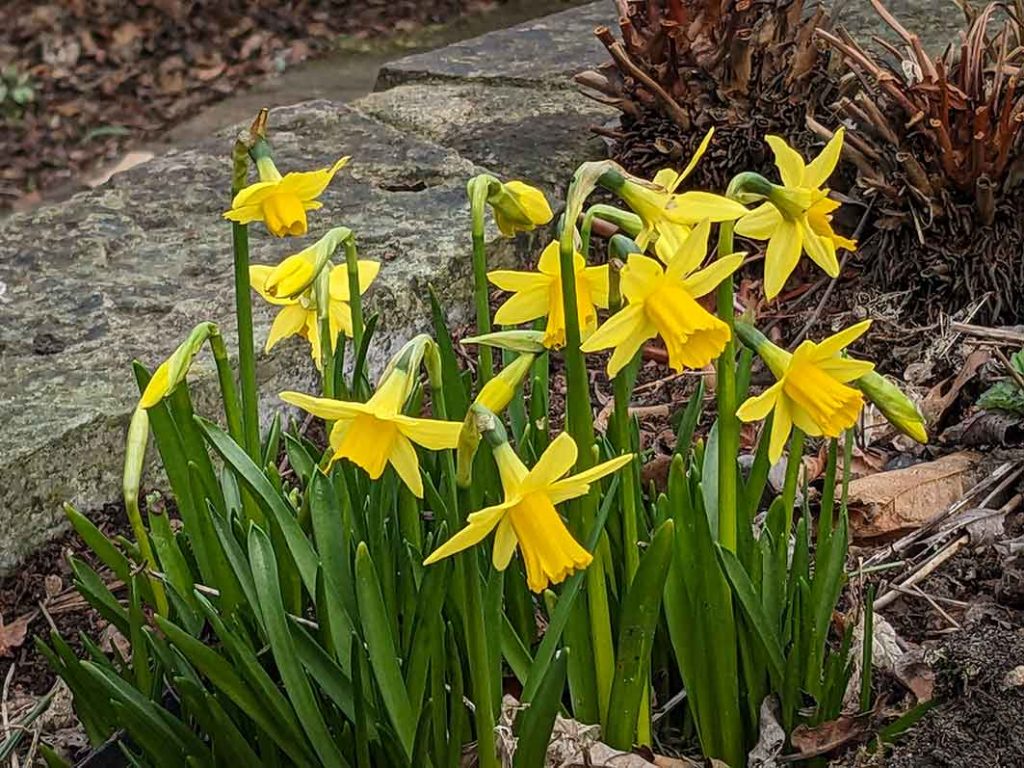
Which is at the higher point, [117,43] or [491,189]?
[491,189]

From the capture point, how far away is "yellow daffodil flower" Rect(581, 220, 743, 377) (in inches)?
48.4

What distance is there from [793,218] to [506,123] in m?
1.95

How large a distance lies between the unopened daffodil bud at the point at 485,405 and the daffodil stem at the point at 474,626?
5 centimetres

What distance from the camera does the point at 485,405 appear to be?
1240 mm

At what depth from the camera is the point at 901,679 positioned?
1622 mm

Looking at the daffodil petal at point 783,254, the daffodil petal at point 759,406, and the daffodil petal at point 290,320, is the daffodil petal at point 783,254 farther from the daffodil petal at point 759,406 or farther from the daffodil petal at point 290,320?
the daffodil petal at point 290,320

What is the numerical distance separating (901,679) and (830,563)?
0.79ft

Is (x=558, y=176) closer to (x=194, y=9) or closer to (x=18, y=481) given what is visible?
(x=18, y=481)

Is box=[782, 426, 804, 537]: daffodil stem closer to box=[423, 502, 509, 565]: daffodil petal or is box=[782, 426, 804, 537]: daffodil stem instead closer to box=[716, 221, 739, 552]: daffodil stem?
box=[716, 221, 739, 552]: daffodil stem

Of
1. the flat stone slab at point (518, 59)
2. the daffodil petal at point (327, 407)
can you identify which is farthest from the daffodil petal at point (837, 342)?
the flat stone slab at point (518, 59)

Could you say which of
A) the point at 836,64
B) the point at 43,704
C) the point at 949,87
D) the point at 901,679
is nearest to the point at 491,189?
the point at 901,679

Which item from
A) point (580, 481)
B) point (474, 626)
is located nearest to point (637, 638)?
point (474, 626)

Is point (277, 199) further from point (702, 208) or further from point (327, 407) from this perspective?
point (702, 208)

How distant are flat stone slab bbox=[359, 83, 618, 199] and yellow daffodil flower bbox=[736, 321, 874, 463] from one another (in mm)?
1599
